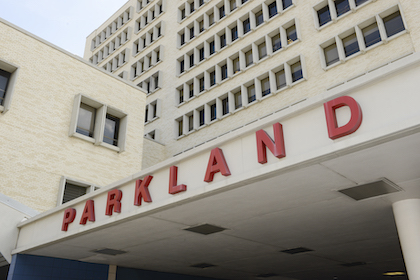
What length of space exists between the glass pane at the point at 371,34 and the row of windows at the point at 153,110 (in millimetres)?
20186

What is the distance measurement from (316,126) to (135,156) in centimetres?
1700

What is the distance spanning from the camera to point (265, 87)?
30094mm

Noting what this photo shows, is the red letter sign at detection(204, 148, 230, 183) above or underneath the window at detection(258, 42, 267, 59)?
underneath

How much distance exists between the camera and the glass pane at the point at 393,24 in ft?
79.0

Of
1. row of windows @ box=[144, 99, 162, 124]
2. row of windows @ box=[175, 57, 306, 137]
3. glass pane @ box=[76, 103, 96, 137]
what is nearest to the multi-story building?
row of windows @ box=[175, 57, 306, 137]

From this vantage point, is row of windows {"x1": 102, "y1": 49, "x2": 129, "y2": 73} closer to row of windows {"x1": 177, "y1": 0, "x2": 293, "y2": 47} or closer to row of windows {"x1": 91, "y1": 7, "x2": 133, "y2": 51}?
row of windows {"x1": 91, "y1": 7, "x2": 133, "y2": 51}

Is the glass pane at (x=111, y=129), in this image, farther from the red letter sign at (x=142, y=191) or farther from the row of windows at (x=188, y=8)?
the row of windows at (x=188, y=8)

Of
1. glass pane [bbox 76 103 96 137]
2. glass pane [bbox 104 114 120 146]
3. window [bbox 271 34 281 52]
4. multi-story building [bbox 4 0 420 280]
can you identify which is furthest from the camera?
window [bbox 271 34 281 52]

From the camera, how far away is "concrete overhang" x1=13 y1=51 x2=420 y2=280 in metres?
5.92

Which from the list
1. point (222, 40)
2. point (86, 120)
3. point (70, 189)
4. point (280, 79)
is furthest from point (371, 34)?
point (70, 189)

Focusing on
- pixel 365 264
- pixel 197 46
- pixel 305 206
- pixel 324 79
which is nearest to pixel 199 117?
pixel 197 46

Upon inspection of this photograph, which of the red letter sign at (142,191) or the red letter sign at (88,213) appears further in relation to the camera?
the red letter sign at (88,213)

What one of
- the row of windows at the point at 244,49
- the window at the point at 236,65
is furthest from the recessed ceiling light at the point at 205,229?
the window at the point at 236,65

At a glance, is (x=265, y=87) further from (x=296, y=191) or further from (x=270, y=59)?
(x=296, y=191)
